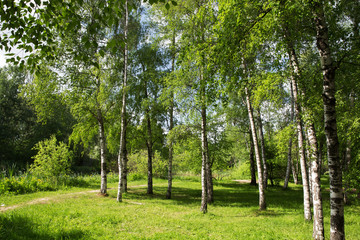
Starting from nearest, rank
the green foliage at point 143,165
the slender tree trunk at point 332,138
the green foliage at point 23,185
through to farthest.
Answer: the slender tree trunk at point 332,138, the green foliage at point 23,185, the green foliage at point 143,165

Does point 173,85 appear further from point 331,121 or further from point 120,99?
point 331,121

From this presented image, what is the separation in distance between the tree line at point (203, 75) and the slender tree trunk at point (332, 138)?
17 millimetres

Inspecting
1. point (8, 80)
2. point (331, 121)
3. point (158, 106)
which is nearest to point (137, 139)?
point (158, 106)

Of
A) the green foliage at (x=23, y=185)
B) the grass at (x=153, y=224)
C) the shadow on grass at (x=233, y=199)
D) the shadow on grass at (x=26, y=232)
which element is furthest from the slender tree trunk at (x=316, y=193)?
the green foliage at (x=23, y=185)

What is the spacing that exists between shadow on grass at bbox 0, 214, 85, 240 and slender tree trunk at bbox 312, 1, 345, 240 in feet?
18.8

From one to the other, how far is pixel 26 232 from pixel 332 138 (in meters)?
7.55

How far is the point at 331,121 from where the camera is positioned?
3836 millimetres

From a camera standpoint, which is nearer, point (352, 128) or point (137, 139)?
point (352, 128)

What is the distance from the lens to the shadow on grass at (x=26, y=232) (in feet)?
18.4

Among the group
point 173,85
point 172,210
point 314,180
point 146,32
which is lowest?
point 172,210

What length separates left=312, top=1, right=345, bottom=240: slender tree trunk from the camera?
366cm

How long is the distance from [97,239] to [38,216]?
307 cm

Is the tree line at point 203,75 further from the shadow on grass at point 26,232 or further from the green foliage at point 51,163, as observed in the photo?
the shadow on grass at point 26,232

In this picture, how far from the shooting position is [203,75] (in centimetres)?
534
